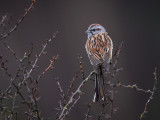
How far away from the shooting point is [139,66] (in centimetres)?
1407

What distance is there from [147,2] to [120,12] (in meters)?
0.85

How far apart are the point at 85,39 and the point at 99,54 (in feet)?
A: 24.3

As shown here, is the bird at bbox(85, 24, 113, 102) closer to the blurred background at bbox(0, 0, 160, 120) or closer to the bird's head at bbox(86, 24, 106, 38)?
the bird's head at bbox(86, 24, 106, 38)

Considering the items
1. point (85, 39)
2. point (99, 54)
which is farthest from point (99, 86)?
point (85, 39)

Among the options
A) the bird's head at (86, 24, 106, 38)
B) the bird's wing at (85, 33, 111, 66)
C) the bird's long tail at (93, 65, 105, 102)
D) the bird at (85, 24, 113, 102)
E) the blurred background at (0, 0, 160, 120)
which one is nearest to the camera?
the bird's long tail at (93, 65, 105, 102)

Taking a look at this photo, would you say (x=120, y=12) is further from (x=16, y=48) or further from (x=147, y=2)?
(x=16, y=48)

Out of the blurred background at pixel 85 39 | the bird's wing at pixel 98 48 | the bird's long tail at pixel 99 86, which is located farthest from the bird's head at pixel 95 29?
the blurred background at pixel 85 39

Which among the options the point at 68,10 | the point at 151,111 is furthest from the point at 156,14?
the point at 151,111

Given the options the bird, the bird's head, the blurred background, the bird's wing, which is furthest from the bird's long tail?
the blurred background

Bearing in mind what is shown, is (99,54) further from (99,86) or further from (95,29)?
(95,29)

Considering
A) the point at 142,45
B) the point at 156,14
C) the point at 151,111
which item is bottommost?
the point at 151,111

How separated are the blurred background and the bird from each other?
5295 millimetres

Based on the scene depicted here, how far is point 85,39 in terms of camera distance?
13539mm

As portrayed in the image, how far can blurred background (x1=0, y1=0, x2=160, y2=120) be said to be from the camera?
492 inches
